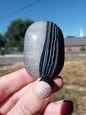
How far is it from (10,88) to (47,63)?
80 centimetres

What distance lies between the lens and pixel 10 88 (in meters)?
1.87

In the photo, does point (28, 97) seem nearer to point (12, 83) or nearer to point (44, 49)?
point (44, 49)

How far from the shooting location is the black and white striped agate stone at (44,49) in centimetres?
136

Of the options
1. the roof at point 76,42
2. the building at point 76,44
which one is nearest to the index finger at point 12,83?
the building at point 76,44

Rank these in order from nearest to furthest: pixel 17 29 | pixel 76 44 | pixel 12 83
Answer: pixel 12 83
pixel 76 44
pixel 17 29

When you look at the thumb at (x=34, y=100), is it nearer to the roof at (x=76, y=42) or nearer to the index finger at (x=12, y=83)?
the index finger at (x=12, y=83)

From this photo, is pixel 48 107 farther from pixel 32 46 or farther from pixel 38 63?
pixel 32 46

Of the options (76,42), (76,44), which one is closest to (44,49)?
(76,44)

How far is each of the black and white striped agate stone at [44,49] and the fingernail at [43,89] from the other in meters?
0.14

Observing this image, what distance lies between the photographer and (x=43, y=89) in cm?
125

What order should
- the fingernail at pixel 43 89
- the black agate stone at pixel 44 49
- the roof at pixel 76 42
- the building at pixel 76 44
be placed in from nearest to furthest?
the fingernail at pixel 43 89, the black agate stone at pixel 44 49, the building at pixel 76 44, the roof at pixel 76 42

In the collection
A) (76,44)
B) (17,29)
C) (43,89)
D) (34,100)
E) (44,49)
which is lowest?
(34,100)

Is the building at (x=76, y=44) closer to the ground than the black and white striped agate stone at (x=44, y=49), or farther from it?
farther from it

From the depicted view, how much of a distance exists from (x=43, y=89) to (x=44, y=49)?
0.40 m
